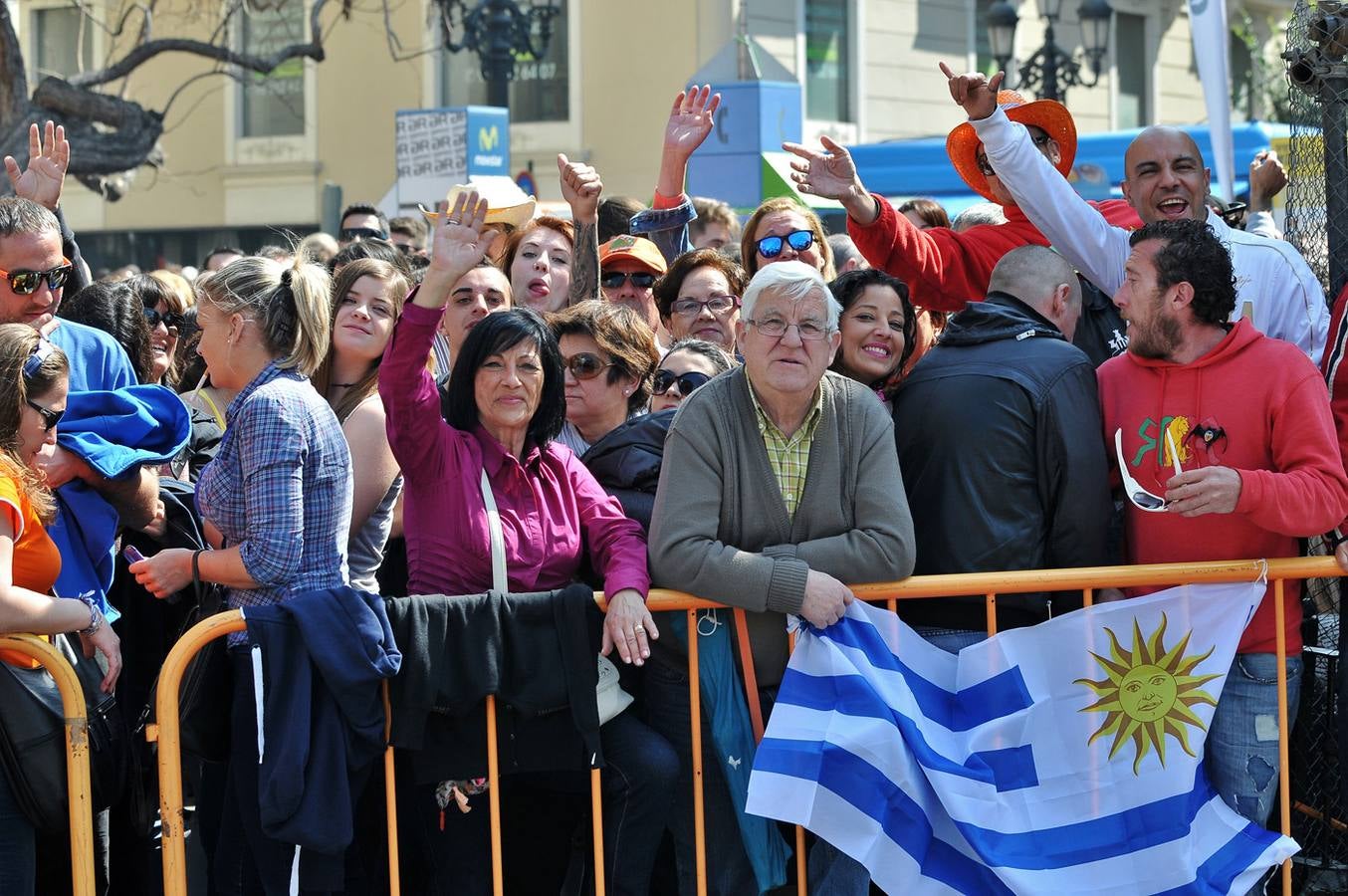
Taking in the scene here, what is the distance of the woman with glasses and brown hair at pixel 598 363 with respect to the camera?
5.00 metres

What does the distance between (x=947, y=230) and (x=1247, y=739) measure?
2028mm

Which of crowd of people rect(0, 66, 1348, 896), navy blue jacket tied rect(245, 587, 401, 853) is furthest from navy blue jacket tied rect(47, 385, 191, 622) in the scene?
navy blue jacket tied rect(245, 587, 401, 853)

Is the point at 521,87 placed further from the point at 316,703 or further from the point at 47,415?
the point at 316,703

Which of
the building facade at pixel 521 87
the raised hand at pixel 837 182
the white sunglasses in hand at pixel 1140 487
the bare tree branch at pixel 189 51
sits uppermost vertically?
the building facade at pixel 521 87

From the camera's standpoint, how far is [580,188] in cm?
600

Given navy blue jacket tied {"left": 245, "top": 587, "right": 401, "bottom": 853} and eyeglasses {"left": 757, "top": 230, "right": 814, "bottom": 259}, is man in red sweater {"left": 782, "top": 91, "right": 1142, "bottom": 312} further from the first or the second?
navy blue jacket tied {"left": 245, "top": 587, "right": 401, "bottom": 853}

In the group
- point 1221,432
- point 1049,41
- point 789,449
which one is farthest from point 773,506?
point 1049,41

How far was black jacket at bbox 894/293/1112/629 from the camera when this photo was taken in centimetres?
435

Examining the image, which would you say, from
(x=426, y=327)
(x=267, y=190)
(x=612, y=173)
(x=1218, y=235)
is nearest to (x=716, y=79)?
(x=1218, y=235)

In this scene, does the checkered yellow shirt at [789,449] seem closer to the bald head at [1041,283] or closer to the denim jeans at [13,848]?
the bald head at [1041,283]

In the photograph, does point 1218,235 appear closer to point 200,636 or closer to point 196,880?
point 200,636

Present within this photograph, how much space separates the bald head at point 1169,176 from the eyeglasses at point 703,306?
147 cm

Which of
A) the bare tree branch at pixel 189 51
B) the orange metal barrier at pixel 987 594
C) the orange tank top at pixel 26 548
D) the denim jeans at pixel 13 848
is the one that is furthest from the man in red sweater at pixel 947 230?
the bare tree branch at pixel 189 51

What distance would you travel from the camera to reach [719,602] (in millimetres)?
4137
